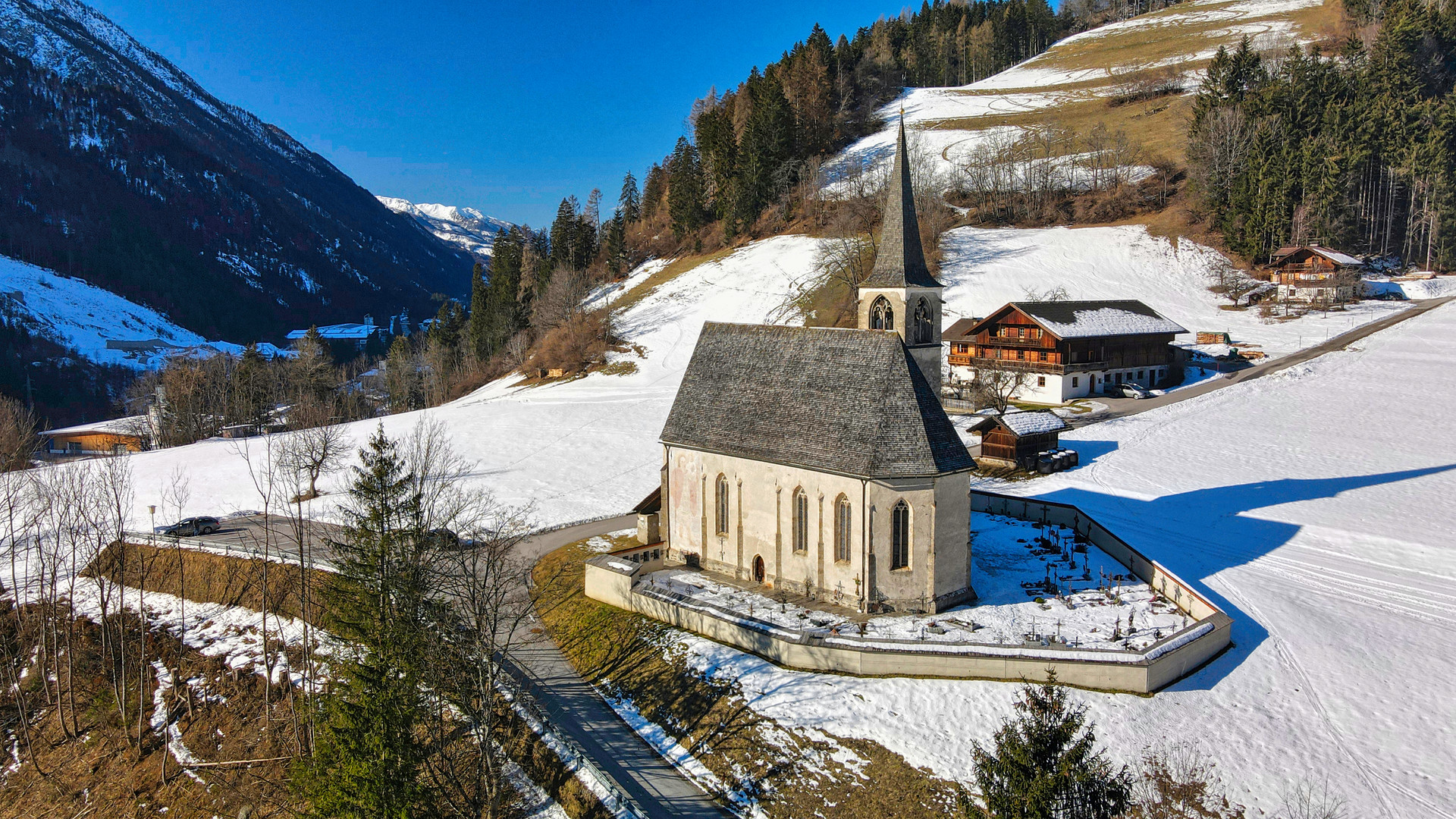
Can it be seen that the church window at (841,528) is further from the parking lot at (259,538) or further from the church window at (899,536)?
the parking lot at (259,538)

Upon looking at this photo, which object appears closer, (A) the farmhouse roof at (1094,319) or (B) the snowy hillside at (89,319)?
(A) the farmhouse roof at (1094,319)

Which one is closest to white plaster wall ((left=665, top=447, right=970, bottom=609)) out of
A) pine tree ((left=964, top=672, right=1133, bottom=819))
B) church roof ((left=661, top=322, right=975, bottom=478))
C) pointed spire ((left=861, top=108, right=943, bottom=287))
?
church roof ((left=661, top=322, right=975, bottom=478))

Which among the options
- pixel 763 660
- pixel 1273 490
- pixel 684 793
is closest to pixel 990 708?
pixel 763 660

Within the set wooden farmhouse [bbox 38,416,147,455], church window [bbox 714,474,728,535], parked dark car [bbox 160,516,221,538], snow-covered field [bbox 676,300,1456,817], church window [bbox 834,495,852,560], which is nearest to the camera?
snow-covered field [bbox 676,300,1456,817]

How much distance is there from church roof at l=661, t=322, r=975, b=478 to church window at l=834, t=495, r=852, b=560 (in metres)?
1.54

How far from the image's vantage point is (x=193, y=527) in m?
48.1

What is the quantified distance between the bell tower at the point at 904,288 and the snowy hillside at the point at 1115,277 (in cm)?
5293

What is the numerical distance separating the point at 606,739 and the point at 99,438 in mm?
96531

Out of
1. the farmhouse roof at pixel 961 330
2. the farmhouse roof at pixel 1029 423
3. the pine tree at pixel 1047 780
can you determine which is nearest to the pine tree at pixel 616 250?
the farmhouse roof at pixel 961 330

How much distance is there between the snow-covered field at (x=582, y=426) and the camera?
53.5 metres

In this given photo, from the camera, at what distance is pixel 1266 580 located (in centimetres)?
3309

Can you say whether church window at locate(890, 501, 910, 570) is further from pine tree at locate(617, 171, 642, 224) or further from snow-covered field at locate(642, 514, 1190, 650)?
pine tree at locate(617, 171, 642, 224)

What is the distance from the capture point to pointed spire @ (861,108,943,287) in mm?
32062

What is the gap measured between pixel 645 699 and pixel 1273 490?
3727 cm
